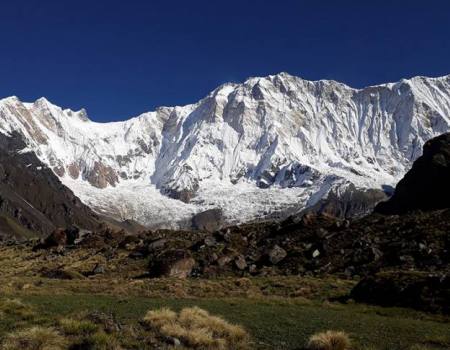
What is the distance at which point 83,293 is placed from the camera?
40.5 metres

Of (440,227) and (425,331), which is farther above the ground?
(440,227)

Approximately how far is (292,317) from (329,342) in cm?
852

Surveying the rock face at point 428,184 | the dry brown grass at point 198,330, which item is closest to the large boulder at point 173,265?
the dry brown grass at point 198,330

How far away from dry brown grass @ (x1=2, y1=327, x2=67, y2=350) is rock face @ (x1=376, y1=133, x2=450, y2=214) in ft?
239

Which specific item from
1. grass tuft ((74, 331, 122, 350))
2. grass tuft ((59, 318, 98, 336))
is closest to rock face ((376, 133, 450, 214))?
grass tuft ((59, 318, 98, 336))

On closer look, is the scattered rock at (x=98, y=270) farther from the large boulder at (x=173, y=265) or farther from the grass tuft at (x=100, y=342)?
the grass tuft at (x=100, y=342)

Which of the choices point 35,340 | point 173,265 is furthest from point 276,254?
point 35,340

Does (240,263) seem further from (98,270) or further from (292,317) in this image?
(292,317)

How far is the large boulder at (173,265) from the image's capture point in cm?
5075

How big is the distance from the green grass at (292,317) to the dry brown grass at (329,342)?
3.97ft

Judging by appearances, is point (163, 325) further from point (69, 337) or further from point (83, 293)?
point (83, 293)

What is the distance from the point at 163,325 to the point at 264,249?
3773 centimetres

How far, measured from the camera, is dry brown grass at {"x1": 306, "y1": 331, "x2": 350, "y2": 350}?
1862 cm

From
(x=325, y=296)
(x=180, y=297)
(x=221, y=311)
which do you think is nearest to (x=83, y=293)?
(x=180, y=297)
